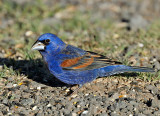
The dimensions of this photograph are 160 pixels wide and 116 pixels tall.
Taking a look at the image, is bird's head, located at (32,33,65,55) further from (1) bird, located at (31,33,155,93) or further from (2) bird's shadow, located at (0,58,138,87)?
(2) bird's shadow, located at (0,58,138,87)

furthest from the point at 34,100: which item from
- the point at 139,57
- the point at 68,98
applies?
the point at 139,57

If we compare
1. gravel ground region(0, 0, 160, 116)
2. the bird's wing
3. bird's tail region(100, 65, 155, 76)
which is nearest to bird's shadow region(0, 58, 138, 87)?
gravel ground region(0, 0, 160, 116)

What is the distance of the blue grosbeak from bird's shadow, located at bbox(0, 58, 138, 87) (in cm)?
43

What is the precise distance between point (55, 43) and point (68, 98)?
0.90 metres

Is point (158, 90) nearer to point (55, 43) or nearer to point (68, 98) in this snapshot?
point (68, 98)

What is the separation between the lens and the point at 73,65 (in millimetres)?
4785

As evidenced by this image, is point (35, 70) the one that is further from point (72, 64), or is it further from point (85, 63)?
point (85, 63)

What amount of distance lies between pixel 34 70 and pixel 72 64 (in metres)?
1.10

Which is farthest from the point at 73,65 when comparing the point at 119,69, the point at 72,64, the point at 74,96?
the point at 119,69

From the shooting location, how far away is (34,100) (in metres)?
4.59

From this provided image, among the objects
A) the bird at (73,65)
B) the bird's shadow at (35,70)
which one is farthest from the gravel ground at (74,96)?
the bird at (73,65)

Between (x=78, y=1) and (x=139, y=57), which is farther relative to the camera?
(x=78, y=1)

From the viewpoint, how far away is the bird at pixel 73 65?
4762 mm

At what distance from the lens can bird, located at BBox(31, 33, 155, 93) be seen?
4.76 m
